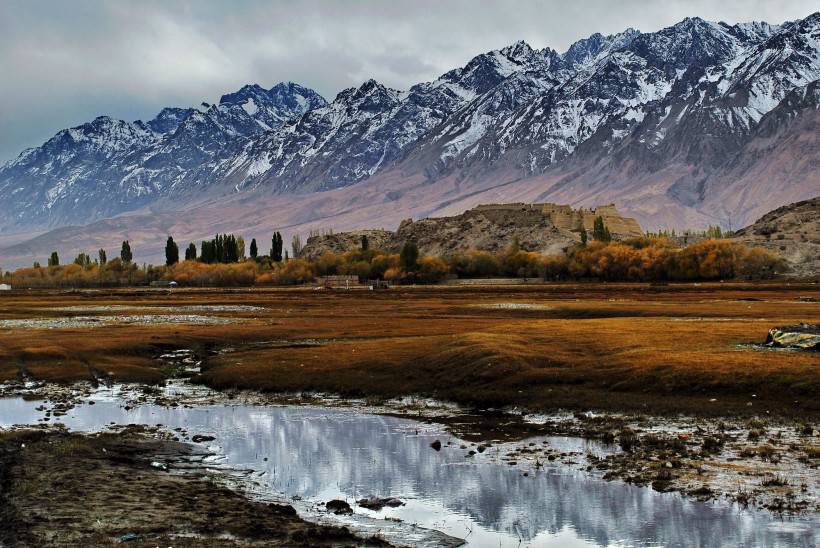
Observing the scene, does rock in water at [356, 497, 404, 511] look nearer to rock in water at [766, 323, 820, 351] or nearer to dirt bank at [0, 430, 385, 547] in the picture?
dirt bank at [0, 430, 385, 547]

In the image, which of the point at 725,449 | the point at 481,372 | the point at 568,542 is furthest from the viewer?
the point at 481,372

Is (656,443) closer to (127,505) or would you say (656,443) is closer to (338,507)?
(338,507)

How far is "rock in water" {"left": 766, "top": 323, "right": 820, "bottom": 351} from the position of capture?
50.9m

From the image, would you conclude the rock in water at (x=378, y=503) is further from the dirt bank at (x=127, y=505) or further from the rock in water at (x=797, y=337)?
the rock in water at (x=797, y=337)

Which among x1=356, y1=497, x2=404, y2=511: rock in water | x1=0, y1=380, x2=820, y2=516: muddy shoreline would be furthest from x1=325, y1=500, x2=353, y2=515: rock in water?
x1=0, y1=380, x2=820, y2=516: muddy shoreline

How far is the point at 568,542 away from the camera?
77.5 feet

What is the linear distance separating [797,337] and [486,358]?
18.4 metres

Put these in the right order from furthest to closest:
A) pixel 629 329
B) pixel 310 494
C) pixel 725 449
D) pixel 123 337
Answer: pixel 123 337
pixel 629 329
pixel 725 449
pixel 310 494

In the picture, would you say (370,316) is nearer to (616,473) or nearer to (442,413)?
(442,413)

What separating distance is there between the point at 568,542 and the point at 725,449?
10.6 metres

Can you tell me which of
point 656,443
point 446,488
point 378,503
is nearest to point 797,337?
point 656,443

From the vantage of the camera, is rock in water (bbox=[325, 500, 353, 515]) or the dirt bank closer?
the dirt bank

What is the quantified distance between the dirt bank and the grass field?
1783 cm

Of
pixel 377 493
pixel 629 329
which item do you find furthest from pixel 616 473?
pixel 629 329
